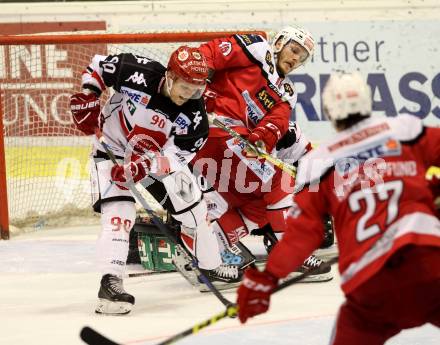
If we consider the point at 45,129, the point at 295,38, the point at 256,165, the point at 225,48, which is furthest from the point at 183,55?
the point at 45,129

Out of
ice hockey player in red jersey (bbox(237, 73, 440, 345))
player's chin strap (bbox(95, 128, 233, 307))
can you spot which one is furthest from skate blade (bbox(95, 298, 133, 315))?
ice hockey player in red jersey (bbox(237, 73, 440, 345))

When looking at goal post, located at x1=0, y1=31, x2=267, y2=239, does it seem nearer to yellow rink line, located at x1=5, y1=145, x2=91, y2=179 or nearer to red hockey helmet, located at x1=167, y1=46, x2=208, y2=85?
yellow rink line, located at x1=5, y1=145, x2=91, y2=179

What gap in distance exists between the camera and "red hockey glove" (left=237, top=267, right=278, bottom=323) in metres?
2.67

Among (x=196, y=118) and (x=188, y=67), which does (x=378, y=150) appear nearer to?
(x=188, y=67)

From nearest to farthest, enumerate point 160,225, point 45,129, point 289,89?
point 160,225 → point 289,89 → point 45,129

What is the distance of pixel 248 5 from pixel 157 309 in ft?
9.74

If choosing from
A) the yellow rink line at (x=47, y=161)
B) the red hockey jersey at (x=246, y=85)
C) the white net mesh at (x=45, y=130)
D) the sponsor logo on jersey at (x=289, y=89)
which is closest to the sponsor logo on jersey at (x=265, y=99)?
the red hockey jersey at (x=246, y=85)

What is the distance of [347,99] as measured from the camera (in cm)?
266

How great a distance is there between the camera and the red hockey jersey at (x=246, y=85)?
5.01 metres

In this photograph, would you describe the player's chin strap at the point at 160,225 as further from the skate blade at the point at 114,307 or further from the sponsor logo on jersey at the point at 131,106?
the skate blade at the point at 114,307

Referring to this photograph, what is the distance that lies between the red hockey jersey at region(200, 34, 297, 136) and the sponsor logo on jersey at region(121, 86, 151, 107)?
73 centimetres

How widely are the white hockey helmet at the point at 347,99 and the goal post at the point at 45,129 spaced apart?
12.0 feet

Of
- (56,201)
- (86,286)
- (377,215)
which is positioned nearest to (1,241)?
(56,201)

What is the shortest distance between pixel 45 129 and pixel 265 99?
1.94m
